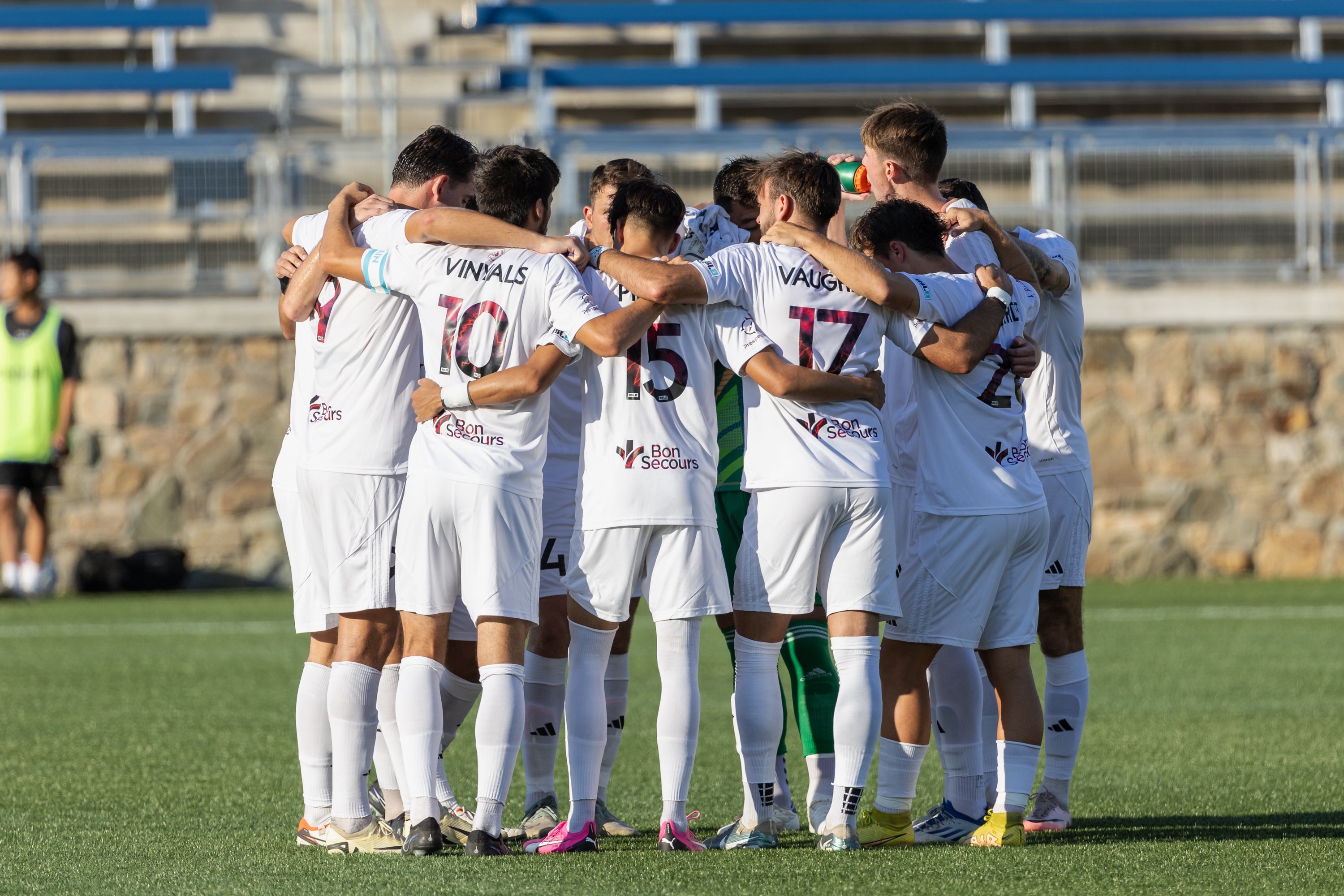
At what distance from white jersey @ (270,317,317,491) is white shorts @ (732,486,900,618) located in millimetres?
1412

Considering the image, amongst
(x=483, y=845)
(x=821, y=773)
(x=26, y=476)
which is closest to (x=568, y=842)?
(x=483, y=845)

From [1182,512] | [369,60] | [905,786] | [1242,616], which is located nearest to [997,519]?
[905,786]

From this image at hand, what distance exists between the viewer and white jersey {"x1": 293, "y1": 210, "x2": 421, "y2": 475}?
483 cm

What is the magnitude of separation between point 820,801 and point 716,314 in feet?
5.24

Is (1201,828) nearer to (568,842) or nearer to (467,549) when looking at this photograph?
(568,842)

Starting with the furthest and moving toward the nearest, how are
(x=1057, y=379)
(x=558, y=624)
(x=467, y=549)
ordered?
1. (x=1057, y=379)
2. (x=558, y=624)
3. (x=467, y=549)

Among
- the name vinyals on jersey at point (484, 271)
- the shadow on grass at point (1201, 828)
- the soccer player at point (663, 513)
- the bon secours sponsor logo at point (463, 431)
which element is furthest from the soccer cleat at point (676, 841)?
the name vinyals on jersey at point (484, 271)

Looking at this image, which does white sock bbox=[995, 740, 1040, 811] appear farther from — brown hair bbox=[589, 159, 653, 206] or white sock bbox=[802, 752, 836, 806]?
brown hair bbox=[589, 159, 653, 206]

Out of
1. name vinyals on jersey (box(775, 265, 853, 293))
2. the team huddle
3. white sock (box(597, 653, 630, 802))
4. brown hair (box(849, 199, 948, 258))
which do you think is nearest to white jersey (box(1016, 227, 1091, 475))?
the team huddle

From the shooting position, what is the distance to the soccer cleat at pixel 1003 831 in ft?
15.5

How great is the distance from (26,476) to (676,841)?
29.9ft

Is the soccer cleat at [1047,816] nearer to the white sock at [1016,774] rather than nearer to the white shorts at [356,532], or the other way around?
the white sock at [1016,774]

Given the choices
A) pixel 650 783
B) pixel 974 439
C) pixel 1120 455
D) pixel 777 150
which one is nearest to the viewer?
pixel 974 439

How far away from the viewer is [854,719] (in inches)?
179
